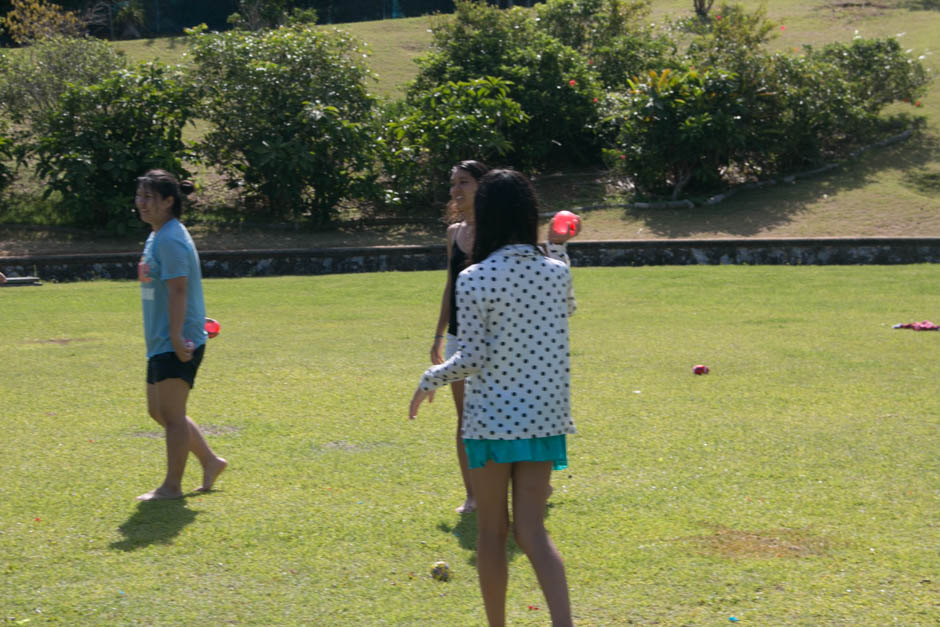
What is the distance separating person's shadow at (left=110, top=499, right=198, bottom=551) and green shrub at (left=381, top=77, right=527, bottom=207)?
1623 cm

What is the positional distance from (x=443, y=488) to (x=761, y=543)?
1.76 metres

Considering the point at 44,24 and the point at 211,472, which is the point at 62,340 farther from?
the point at 44,24

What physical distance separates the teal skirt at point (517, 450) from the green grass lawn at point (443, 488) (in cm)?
83

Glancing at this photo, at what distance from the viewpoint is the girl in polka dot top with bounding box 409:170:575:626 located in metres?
3.31

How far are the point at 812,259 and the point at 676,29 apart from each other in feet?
60.4

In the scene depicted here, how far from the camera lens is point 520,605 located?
3.99 metres

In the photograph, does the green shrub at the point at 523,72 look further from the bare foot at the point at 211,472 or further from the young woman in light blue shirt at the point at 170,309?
the young woman in light blue shirt at the point at 170,309

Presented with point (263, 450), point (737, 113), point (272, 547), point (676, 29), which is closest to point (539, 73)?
point (737, 113)

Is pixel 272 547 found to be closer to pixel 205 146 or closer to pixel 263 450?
pixel 263 450

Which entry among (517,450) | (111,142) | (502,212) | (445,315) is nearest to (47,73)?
(111,142)

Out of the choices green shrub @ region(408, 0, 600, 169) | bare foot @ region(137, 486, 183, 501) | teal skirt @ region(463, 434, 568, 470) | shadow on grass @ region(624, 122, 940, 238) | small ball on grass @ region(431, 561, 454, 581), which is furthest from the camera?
green shrub @ region(408, 0, 600, 169)

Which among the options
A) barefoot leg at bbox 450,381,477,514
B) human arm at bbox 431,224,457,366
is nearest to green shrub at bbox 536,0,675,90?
human arm at bbox 431,224,457,366

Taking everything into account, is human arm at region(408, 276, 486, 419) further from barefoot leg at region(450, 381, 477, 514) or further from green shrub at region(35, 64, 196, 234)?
green shrub at region(35, 64, 196, 234)

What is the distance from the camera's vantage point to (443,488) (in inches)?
220
